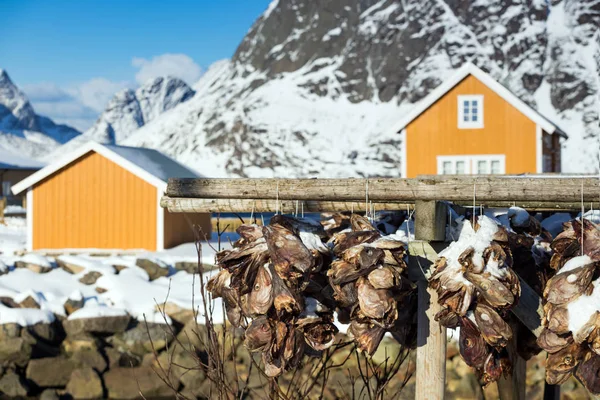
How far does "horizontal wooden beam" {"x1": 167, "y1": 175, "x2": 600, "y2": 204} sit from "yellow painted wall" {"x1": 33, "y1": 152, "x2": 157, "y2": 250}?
641 inches

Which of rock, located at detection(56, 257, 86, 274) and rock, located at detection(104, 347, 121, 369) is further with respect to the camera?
rock, located at detection(56, 257, 86, 274)

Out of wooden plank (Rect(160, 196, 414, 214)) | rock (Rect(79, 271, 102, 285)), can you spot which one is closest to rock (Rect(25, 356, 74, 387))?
rock (Rect(79, 271, 102, 285))

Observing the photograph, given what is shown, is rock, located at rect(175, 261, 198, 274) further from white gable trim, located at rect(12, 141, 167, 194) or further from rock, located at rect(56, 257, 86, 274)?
white gable trim, located at rect(12, 141, 167, 194)

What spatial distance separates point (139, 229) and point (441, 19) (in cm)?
8006

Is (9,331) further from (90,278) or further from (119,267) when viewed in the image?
(119,267)

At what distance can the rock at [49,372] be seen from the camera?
11820 millimetres

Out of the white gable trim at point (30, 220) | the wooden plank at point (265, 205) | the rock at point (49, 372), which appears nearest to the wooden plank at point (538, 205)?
the wooden plank at point (265, 205)

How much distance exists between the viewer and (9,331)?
12203 millimetres

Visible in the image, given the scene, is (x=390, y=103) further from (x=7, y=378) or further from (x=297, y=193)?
(x=297, y=193)

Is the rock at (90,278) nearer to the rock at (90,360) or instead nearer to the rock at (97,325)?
the rock at (97,325)

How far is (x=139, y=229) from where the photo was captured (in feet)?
59.6

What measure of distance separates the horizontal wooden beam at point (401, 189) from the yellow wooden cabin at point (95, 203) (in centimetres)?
1617

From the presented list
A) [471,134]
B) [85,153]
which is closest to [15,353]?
[85,153]

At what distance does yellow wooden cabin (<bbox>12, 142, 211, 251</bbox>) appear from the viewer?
59.7 ft
